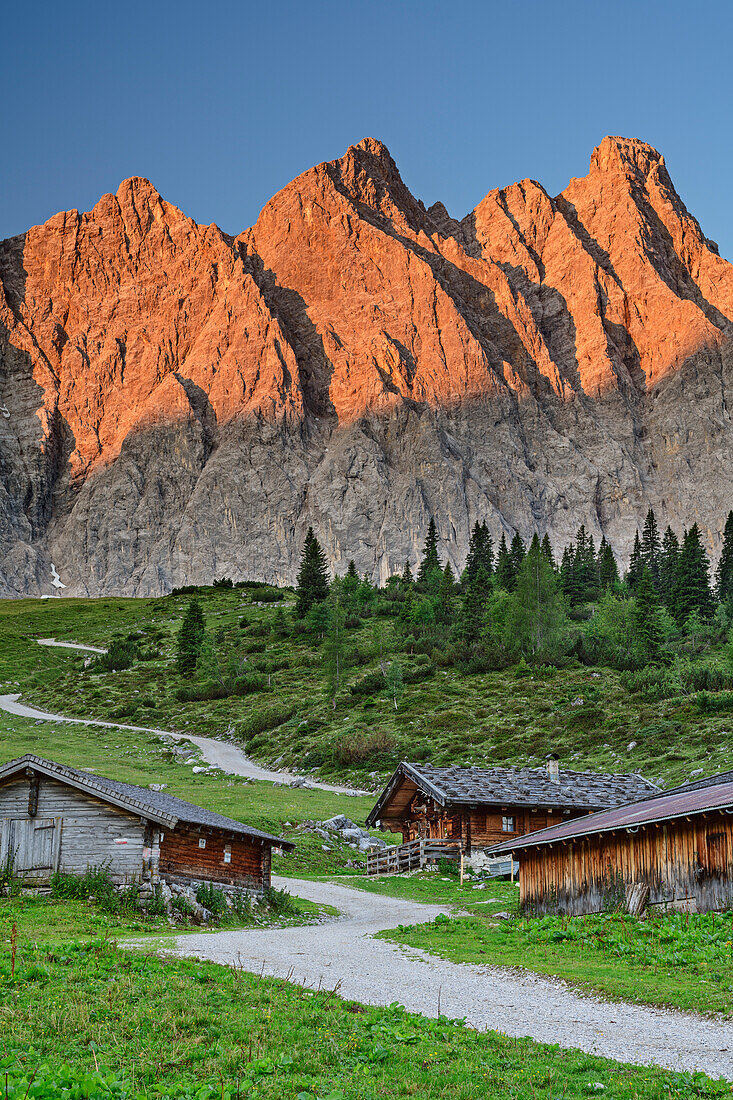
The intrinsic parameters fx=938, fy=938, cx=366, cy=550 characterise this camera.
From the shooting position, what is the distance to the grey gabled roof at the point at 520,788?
3969 cm

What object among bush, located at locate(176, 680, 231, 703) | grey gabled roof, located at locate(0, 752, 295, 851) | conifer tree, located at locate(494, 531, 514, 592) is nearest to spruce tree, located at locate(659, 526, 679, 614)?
conifer tree, located at locate(494, 531, 514, 592)

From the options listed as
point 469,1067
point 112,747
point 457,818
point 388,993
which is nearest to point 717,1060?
point 469,1067

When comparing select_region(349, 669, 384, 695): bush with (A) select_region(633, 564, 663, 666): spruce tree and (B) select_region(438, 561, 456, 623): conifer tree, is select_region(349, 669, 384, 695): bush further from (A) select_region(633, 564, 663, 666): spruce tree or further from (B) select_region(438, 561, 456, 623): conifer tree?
(A) select_region(633, 564, 663, 666): spruce tree

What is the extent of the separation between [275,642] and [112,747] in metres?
42.7

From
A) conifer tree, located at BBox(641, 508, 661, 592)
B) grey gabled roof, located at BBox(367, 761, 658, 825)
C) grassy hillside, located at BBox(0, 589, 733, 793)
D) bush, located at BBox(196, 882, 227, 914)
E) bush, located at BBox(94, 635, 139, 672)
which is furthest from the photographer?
conifer tree, located at BBox(641, 508, 661, 592)

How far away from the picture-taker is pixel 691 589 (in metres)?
113

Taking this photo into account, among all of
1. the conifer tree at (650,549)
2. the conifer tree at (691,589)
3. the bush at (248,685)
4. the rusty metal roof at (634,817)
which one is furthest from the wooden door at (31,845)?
the conifer tree at (650,549)

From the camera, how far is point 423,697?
268 ft

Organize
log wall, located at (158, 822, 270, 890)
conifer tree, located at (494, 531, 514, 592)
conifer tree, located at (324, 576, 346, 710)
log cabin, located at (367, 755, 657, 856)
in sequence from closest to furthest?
log wall, located at (158, 822, 270, 890)
log cabin, located at (367, 755, 657, 856)
conifer tree, located at (324, 576, 346, 710)
conifer tree, located at (494, 531, 514, 592)

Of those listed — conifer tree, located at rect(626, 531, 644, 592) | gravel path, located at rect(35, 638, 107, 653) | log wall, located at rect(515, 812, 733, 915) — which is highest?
conifer tree, located at rect(626, 531, 644, 592)

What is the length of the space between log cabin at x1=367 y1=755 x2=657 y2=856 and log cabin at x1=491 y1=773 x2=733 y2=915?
12.0 metres

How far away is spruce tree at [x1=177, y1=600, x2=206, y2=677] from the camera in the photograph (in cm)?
10338

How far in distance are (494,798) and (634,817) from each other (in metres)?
17.7

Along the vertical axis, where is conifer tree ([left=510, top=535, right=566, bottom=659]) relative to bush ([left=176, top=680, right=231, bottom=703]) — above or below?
above
